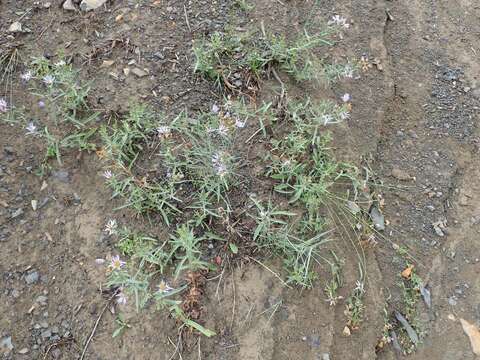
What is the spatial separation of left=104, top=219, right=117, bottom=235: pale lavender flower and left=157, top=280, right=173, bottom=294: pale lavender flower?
387 mm

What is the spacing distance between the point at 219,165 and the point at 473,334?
178 cm

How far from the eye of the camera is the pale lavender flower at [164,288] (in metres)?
2.59

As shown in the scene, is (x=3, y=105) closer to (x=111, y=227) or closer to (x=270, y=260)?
(x=111, y=227)

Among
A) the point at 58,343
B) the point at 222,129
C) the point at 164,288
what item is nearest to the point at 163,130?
the point at 222,129

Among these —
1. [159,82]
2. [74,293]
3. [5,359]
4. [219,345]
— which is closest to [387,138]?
[159,82]

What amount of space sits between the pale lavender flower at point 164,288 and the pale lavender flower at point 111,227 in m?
0.39

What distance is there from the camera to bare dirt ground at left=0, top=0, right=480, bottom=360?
2.70 m

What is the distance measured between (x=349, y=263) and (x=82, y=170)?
1.65m

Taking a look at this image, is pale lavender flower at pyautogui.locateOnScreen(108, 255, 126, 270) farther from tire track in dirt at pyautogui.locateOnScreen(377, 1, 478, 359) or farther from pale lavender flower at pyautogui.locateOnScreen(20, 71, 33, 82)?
tire track in dirt at pyautogui.locateOnScreen(377, 1, 478, 359)

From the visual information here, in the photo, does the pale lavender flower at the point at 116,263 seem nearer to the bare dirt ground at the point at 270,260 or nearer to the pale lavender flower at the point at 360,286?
the bare dirt ground at the point at 270,260

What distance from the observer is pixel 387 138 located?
3607 mm

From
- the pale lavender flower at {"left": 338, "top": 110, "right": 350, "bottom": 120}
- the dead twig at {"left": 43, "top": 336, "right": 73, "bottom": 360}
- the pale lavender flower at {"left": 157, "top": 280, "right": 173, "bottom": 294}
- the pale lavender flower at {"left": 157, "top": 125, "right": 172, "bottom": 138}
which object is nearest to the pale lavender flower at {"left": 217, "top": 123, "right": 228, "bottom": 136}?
the pale lavender flower at {"left": 157, "top": 125, "right": 172, "bottom": 138}

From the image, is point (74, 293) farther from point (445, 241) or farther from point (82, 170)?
point (445, 241)

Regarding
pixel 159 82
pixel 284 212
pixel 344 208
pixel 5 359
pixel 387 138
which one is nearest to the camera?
pixel 5 359
